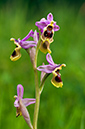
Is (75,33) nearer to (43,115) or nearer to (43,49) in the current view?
(43,115)

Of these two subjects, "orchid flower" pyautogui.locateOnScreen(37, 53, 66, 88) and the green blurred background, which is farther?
the green blurred background

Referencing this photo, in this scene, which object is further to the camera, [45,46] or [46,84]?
[46,84]

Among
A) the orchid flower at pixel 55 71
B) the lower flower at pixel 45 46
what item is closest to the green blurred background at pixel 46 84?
the orchid flower at pixel 55 71

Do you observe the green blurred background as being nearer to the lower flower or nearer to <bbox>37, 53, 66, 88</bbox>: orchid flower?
<bbox>37, 53, 66, 88</bbox>: orchid flower

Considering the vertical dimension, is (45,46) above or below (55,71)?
above

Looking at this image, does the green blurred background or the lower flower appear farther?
the green blurred background

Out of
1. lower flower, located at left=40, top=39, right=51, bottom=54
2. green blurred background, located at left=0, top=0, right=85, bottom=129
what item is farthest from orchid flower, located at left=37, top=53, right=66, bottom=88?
green blurred background, located at left=0, top=0, right=85, bottom=129

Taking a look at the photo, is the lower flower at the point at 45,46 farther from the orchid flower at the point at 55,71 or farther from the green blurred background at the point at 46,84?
the green blurred background at the point at 46,84

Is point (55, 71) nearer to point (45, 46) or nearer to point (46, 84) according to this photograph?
point (45, 46)

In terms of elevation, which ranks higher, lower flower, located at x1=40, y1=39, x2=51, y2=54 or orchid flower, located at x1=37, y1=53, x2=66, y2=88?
lower flower, located at x1=40, y1=39, x2=51, y2=54

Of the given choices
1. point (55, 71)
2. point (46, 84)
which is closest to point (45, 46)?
point (55, 71)

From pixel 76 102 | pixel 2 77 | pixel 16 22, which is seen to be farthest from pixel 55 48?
pixel 76 102
